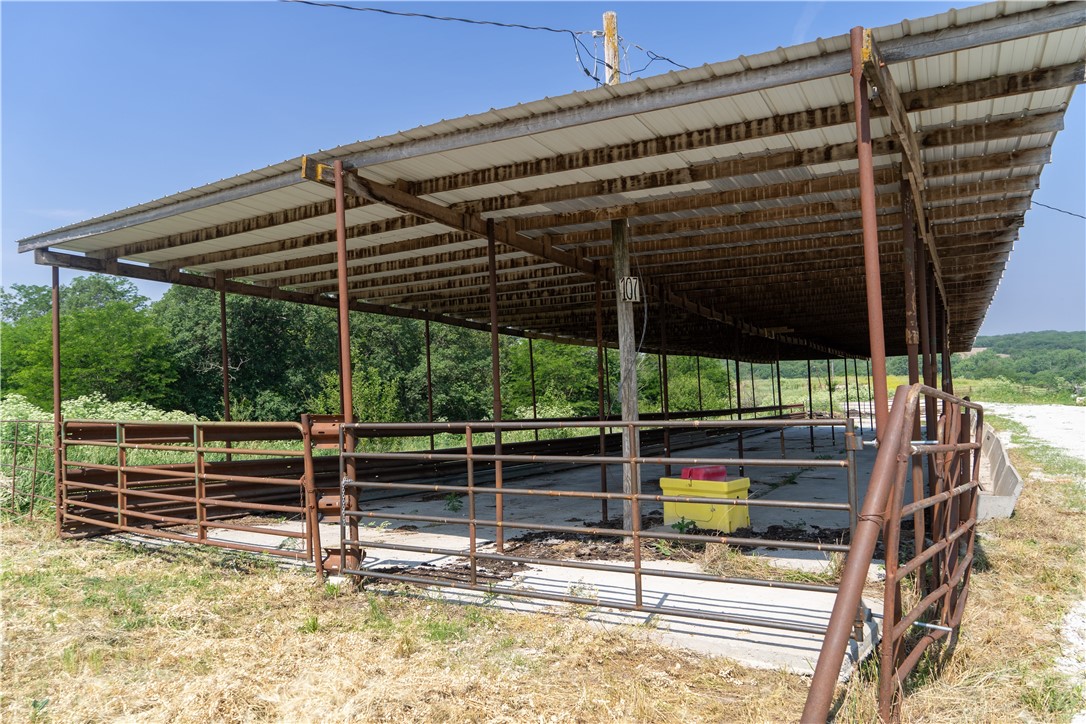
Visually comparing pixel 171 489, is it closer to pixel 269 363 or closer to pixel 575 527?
pixel 575 527

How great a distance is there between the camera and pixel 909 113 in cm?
541

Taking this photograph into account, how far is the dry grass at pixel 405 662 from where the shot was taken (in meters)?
3.43

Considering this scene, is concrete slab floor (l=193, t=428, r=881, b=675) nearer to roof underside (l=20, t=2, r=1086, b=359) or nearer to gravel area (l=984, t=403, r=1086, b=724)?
gravel area (l=984, t=403, r=1086, b=724)

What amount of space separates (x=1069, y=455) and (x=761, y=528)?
12.7 meters

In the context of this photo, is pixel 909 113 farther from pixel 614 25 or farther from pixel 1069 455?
pixel 1069 455

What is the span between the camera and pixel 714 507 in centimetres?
753

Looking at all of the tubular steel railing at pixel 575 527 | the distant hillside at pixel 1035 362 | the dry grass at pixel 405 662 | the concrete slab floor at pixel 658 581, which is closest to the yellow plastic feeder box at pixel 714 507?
the concrete slab floor at pixel 658 581

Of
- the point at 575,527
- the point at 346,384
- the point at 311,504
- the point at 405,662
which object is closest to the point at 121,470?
the point at 311,504

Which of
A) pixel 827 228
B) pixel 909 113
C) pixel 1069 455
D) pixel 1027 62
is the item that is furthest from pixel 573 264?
pixel 1069 455

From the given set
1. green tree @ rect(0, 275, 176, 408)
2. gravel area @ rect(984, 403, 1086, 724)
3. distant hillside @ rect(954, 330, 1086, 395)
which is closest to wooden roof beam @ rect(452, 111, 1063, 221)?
gravel area @ rect(984, 403, 1086, 724)

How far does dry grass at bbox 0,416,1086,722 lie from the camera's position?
11.2 feet

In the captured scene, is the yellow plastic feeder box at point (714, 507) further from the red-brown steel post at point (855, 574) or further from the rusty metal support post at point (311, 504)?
the red-brown steel post at point (855, 574)

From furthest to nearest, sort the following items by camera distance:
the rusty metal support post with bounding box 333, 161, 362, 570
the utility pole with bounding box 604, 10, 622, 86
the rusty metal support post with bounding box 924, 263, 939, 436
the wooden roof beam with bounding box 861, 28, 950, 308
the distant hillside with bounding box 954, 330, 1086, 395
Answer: the distant hillside with bounding box 954, 330, 1086, 395
the utility pole with bounding box 604, 10, 622, 86
the rusty metal support post with bounding box 924, 263, 939, 436
the rusty metal support post with bounding box 333, 161, 362, 570
the wooden roof beam with bounding box 861, 28, 950, 308

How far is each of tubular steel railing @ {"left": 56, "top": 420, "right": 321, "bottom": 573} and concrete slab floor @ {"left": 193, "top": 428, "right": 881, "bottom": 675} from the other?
67cm
